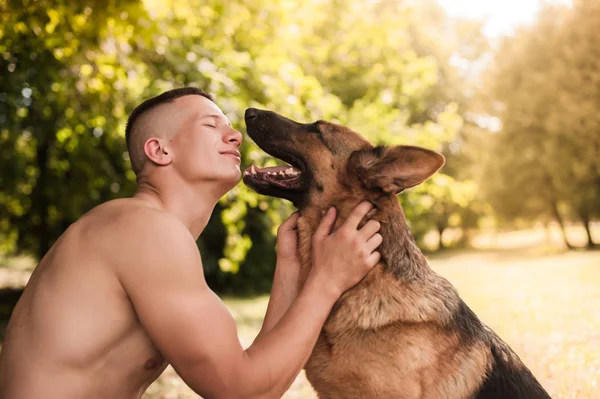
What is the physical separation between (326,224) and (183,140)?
87cm

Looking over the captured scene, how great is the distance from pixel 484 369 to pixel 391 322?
49 centimetres

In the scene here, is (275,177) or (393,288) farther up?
(275,177)

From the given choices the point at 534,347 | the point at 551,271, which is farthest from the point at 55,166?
the point at 551,271

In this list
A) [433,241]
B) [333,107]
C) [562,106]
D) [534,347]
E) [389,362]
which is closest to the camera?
[389,362]

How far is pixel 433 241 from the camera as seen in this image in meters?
43.7

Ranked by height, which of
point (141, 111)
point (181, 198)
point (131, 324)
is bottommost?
point (131, 324)

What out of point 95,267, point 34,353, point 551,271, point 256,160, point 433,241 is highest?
point 95,267

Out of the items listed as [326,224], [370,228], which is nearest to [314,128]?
[326,224]

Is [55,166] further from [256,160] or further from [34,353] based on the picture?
[34,353]

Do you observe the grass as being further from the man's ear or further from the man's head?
the man's ear

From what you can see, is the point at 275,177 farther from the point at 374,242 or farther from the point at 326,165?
the point at 374,242

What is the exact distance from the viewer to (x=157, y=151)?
2.52m

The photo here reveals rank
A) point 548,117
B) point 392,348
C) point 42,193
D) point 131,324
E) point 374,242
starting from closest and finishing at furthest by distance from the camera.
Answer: point 131,324, point 392,348, point 374,242, point 42,193, point 548,117

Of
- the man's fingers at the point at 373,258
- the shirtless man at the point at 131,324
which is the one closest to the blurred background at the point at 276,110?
the man's fingers at the point at 373,258
